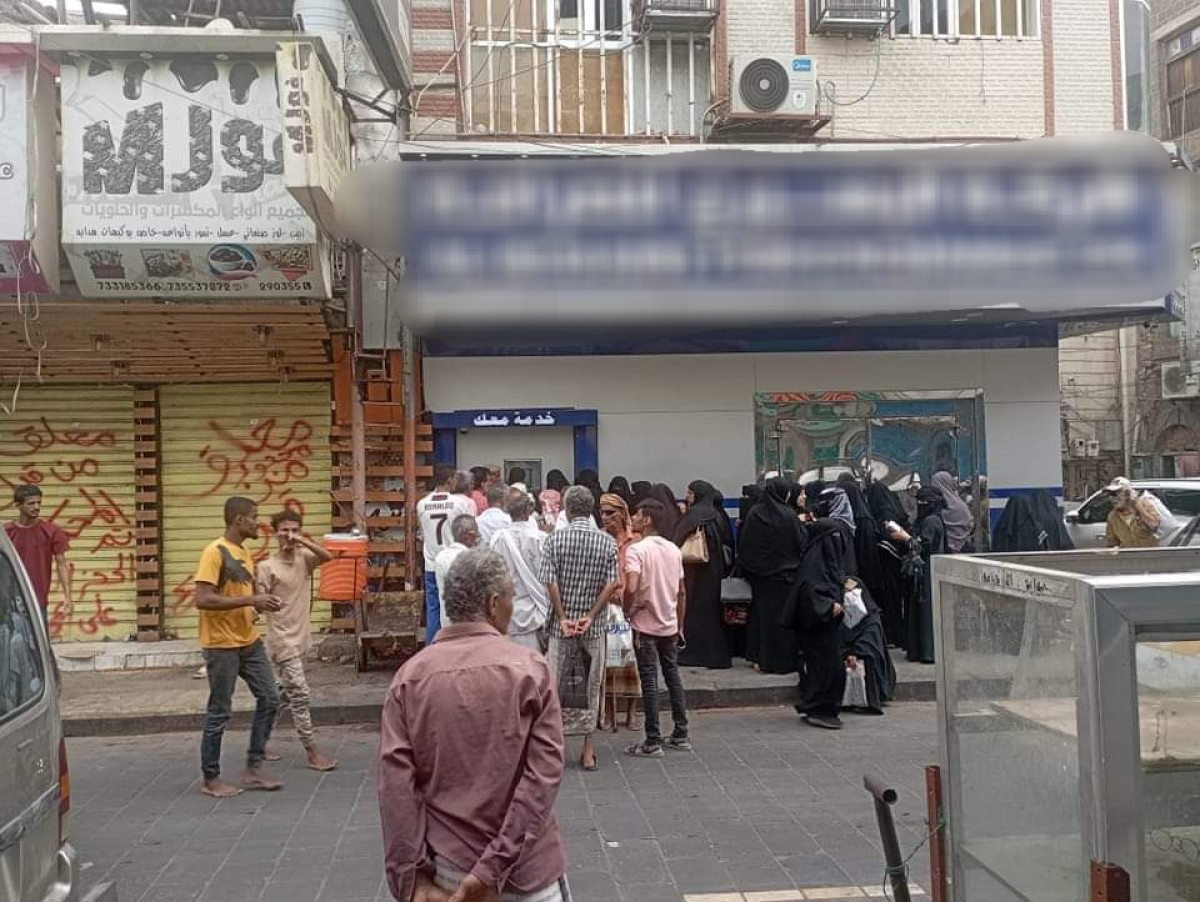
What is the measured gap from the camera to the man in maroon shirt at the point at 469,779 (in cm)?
272

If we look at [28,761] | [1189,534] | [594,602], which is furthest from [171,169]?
[1189,534]

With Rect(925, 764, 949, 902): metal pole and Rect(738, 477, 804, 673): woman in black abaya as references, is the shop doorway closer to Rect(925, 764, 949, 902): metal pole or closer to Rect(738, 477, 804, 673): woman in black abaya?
Rect(738, 477, 804, 673): woman in black abaya

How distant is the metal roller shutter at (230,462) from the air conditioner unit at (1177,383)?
62.7ft

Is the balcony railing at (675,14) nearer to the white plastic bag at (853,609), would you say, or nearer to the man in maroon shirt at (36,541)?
the white plastic bag at (853,609)

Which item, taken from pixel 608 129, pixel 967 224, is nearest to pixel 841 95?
pixel 608 129

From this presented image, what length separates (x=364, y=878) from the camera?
16.6 feet

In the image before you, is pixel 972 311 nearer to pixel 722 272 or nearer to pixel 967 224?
pixel 967 224

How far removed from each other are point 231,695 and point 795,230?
19.9 feet

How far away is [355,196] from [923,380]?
6329mm

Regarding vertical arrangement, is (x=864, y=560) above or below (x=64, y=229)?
below

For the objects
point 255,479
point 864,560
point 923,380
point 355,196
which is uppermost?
point 355,196

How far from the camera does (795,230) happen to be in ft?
31.3

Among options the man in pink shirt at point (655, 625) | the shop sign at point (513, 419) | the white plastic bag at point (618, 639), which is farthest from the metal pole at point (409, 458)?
the man in pink shirt at point (655, 625)

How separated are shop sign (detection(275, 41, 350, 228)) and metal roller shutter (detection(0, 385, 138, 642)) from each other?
423 centimetres
